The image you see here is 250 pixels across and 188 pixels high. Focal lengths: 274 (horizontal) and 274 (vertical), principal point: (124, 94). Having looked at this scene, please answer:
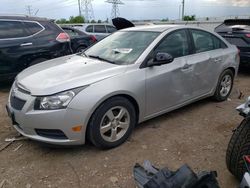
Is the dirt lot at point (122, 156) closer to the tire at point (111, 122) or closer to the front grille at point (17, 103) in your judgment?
the tire at point (111, 122)

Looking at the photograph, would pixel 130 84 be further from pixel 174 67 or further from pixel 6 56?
pixel 6 56

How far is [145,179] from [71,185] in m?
0.77

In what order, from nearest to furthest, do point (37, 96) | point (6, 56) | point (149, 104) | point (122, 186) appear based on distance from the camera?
point (122, 186)
point (37, 96)
point (149, 104)
point (6, 56)

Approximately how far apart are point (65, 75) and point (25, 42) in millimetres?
3166

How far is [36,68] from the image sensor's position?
153 inches

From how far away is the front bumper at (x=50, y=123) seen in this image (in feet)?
9.69

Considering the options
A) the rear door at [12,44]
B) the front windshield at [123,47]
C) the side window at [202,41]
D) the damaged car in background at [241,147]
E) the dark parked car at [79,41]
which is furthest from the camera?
the dark parked car at [79,41]

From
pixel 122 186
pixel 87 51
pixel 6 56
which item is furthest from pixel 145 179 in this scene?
pixel 6 56

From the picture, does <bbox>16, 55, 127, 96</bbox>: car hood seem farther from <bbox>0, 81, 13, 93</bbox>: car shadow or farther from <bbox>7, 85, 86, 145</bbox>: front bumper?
<bbox>0, 81, 13, 93</bbox>: car shadow

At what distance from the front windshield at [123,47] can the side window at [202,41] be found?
2.64 feet

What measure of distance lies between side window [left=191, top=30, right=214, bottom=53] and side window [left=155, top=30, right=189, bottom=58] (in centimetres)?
25

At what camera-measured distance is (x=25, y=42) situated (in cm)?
598

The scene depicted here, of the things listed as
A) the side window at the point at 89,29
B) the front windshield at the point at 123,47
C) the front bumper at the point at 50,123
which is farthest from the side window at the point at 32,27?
the side window at the point at 89,29

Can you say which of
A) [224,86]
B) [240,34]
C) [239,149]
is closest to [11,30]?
[224,86]
